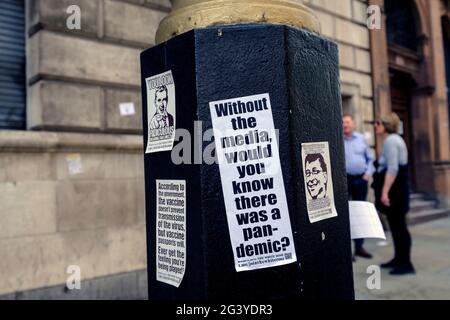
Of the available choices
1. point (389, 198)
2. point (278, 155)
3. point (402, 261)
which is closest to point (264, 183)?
point (278, 155)

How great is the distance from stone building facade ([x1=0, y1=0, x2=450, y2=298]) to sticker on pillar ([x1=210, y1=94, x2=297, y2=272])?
10.1ft

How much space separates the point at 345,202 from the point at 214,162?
2.26 ft

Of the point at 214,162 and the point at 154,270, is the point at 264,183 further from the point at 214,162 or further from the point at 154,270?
the point at 154,270

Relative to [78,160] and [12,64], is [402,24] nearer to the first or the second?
[78,160]

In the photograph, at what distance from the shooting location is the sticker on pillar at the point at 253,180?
158 centimetres

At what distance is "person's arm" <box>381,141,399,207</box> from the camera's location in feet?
16.2

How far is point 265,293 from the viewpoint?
1.58 meters

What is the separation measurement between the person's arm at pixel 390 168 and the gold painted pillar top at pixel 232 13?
359 cm

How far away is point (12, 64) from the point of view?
4.54m

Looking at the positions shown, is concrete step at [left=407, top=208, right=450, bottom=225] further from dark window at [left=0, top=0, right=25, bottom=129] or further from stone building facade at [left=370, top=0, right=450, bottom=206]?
dark window at [left=0, top=0, right=25, bottom=129]

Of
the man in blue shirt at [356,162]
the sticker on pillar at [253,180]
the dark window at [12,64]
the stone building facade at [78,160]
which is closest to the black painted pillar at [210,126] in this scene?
the sticker on pillar at [253,180]

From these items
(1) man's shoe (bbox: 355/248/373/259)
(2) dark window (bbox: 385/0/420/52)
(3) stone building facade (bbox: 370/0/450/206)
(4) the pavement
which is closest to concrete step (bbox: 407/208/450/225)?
(3) stone building facade (bbox: 370/0/450/206)

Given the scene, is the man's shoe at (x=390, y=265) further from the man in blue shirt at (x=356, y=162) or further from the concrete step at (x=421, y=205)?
the concrete step at (x=421, y=205)
